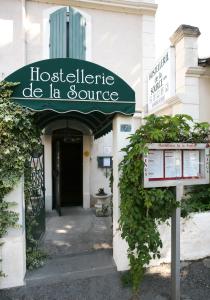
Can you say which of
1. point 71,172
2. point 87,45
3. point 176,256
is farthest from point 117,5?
point 176,256

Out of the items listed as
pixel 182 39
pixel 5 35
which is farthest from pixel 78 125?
pixel 182 39

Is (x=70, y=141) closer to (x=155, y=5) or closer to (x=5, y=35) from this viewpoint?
(x=5, y=35)

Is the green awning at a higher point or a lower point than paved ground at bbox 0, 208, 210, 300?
higher

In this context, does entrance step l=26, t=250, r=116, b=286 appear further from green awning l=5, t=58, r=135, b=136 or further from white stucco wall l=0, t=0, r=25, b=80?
white stucco wall l=0, t=0, r=25, b=80

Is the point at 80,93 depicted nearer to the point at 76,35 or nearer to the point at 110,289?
the point at 110,289

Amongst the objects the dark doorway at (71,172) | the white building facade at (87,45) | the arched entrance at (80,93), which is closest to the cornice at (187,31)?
the white building facade at (87,45)

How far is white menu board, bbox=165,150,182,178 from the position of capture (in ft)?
10.1

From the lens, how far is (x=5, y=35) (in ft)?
22.2

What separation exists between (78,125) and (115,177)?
157 inches

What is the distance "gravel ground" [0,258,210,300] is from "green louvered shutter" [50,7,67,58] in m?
6.15

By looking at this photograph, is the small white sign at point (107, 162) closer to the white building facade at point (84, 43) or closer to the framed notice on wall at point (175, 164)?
the white building facade at point (84, 43)

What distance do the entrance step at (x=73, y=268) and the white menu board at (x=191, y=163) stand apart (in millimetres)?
1911

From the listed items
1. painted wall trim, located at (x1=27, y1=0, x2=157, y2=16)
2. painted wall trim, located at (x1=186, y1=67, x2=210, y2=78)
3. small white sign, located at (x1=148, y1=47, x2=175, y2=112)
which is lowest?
small white sign, located at (x1=148, y1=47, x2=175, y2=112)

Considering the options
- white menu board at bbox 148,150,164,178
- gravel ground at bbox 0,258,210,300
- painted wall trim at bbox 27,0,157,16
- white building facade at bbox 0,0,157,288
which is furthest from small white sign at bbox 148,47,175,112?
painted wall trim at bbox 27,0,157,16
